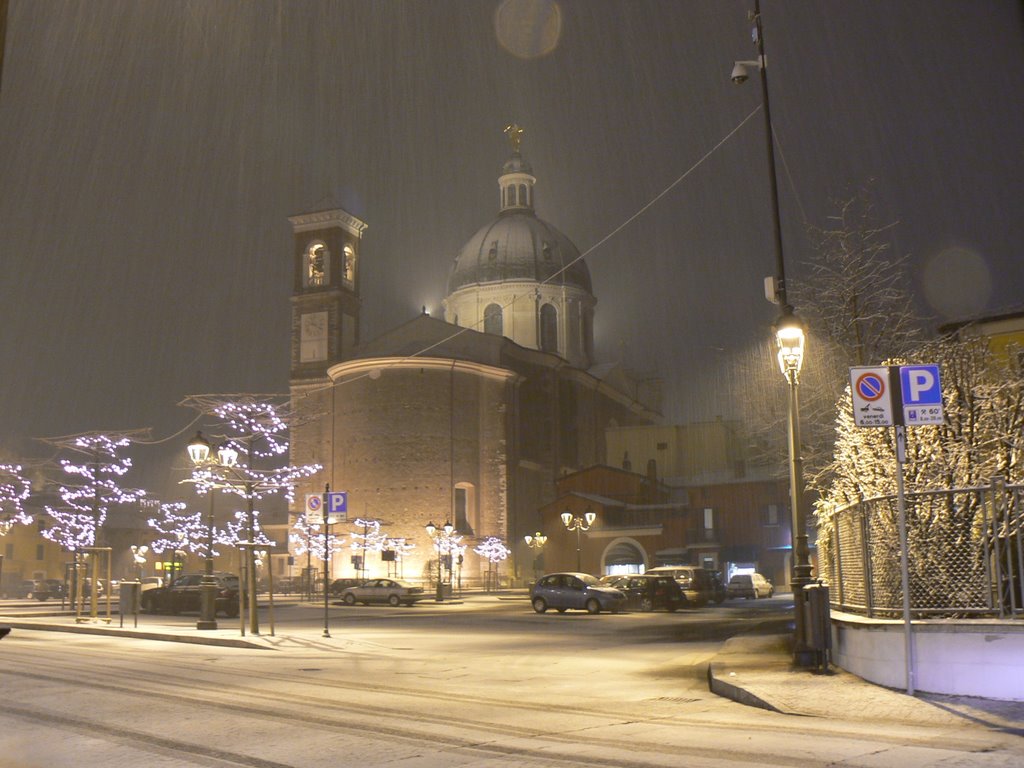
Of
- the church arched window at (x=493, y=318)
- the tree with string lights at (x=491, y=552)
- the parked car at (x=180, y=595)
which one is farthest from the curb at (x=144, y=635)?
the church arched window at (x=493, y=318)

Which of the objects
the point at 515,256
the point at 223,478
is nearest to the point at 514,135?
the point at 515,256

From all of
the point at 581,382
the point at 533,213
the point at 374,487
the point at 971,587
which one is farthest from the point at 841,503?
the point at 533,213

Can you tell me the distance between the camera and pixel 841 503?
49.6 feet

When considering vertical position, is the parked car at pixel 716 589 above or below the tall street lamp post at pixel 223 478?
below

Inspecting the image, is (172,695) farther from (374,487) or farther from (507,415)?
(507,415)

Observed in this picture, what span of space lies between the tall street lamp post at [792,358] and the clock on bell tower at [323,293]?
59897 mm

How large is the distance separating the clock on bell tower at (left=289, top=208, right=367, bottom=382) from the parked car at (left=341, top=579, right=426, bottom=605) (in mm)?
28870

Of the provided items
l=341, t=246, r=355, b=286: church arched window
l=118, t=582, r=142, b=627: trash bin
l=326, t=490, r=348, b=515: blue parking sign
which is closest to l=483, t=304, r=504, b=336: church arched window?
l=341, t=246, r=355, b=286: church arched window

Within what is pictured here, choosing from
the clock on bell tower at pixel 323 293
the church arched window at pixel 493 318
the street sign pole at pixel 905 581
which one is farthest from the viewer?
the church arched window at pixel 493 318

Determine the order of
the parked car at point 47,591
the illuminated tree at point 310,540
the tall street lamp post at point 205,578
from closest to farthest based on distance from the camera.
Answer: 1. the tall street lamp post at point 205,578
2. the parked car at point 47,591
3. the illuminated tree at point 310,540

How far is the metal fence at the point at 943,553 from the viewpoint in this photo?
397 inches

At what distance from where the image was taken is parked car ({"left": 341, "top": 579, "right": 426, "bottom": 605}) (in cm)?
4566

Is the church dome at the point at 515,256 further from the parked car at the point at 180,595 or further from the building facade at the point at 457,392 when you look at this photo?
the parked car at the point at 180,595

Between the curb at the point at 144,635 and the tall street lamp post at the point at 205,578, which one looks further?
the tall street lamp post at the point at 205,578
